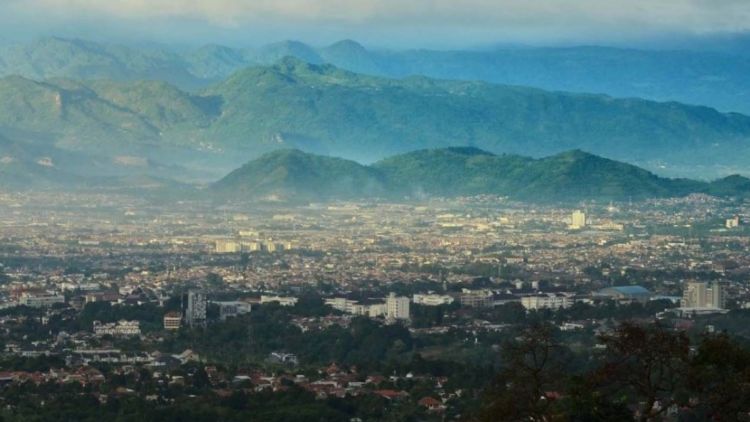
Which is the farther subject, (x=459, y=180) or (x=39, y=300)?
(x=459, y=180)

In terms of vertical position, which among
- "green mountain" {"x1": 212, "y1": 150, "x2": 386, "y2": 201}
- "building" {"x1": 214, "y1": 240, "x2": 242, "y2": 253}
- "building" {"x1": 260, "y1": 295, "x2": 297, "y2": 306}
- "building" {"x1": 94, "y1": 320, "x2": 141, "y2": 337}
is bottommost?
"building" {"x1": 94, "y1": 320, "x2": 141, "y2": 337}

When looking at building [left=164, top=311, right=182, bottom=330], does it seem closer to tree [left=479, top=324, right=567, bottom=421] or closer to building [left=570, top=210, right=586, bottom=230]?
tree [left=479, top=324, right=567, bottom=421]

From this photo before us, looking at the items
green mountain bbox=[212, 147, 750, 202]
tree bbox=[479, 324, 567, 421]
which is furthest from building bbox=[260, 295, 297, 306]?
green mountain bbox=[212, 147, 750, 202]

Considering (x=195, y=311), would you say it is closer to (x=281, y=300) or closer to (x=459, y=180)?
(x=281, y=300)

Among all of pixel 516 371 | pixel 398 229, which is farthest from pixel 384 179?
pixel 516 371

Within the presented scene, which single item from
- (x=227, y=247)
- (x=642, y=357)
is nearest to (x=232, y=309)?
(x=227, y=247)

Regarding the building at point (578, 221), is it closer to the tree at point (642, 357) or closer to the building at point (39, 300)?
the building at point (39, 300)

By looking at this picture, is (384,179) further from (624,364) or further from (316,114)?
(624,364)
